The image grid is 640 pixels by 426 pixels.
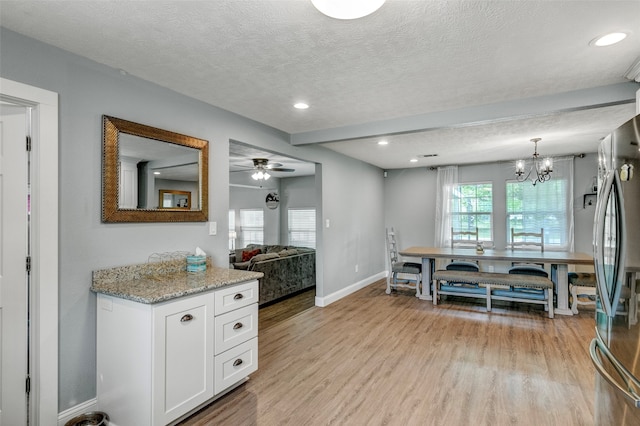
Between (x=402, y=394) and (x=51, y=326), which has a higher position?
(x=51, y=326)

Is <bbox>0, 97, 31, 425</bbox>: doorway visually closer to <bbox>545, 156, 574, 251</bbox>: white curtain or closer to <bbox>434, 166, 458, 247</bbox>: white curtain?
<bbox>434, 166, 458, 247</bbox>: white curtain

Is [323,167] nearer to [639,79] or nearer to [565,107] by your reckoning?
[565,107]

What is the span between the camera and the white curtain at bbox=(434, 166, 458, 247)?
21.9 feet

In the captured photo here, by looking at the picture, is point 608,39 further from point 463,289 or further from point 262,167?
point 262,167

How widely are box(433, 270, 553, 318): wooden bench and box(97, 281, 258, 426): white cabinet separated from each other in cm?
362

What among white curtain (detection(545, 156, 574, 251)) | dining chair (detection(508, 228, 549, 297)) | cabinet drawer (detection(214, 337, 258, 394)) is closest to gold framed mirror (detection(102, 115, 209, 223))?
cabinet drawer (detection(214, 337, 258, 394))

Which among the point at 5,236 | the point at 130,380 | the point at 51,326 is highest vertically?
the point at 5,236

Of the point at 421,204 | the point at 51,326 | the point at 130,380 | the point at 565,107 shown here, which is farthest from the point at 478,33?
the point at 421,204

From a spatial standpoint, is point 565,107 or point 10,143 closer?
point 10,143

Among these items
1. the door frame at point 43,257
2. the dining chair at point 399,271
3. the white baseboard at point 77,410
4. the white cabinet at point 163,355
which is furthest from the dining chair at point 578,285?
the door frame at point 43,257

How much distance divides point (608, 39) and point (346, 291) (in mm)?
4498

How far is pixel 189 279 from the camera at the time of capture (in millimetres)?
2477

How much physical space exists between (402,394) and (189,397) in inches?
60.3

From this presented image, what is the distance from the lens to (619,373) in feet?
4.80
